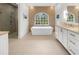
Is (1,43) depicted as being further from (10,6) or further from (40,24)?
(40,24)

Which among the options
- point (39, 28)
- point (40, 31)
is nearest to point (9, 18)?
point (39, 28)

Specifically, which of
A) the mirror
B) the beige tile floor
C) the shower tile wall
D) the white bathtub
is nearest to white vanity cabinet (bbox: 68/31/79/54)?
the beige tile floor

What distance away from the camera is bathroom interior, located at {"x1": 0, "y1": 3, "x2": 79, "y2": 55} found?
4.39 metres

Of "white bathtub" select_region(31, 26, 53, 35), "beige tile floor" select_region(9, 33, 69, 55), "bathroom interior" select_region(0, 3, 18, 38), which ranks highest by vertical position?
"bathroom interior" select_region(0, 3, 18, 38)

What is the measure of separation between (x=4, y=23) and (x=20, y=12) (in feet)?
2.83

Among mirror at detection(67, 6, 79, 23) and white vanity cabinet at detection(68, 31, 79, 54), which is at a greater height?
mirror at detection(67, 6, 79, 23)

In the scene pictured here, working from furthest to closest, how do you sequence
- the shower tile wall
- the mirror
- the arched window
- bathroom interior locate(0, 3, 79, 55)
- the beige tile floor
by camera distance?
the arched window → the shower tile wall → the mirror → bathroom interior locate(0, 3, 79, 55) → the beige tile floor

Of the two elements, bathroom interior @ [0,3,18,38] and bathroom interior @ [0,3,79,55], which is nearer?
bathroom interior @ [0,3,79,55]

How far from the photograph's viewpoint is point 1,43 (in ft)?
8.85

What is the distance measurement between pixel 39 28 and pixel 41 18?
188 centimetres

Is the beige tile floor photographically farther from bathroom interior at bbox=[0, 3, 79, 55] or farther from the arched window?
the arched window

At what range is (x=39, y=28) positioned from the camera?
8.17m

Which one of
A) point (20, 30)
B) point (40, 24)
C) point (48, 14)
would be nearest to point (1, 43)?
point (20, 30)

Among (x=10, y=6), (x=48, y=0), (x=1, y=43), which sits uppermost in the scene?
(x=10, y=6)
